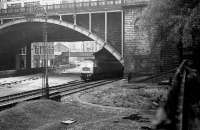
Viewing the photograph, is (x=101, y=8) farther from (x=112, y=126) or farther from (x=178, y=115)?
(x=178, y=115)

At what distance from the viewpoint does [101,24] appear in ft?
112

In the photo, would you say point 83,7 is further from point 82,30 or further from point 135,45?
point 135,45

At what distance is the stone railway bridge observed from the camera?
29288 millimetres


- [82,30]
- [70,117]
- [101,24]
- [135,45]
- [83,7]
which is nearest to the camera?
[70,117]

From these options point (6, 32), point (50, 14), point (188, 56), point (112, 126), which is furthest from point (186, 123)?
point (6, 32)

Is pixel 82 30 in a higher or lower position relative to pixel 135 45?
higher

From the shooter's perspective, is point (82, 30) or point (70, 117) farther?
point (82, 30)

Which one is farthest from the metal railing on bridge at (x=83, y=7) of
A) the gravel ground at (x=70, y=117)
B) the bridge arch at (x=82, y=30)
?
the gravel ground at (x=70, y=117)

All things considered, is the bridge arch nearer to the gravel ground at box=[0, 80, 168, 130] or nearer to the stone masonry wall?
the stone masonry wall

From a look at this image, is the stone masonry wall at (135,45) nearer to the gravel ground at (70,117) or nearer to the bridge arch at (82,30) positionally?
the bridge arch at (82,30)

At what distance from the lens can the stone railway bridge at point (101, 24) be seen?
29288 millimetres

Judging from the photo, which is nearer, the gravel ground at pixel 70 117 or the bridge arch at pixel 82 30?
the gravel ground at pixel 70 117

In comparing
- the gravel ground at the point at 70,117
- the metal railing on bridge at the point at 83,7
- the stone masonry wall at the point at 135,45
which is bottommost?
the gravel ground at the point at 70,117

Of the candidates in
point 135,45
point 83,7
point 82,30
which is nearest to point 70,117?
point 135,45
